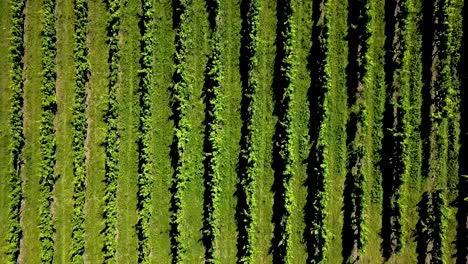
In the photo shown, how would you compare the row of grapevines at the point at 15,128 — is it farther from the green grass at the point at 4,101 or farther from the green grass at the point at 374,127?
the green grass at the point at 374,127

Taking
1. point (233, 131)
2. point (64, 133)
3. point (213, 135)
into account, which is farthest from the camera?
point (64, 133)

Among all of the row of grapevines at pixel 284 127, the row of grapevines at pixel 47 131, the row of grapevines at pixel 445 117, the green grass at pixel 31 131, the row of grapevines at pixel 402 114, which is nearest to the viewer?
the row of grapevines at pixel 445 117

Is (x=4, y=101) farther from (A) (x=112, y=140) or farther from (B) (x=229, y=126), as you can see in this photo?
(B) (x=229, y=126)

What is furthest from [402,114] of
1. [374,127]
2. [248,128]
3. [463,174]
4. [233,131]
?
[233,131]

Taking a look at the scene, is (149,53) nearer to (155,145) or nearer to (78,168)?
(155,145)

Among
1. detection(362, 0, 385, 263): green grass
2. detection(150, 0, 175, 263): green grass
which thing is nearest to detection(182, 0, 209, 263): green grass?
detection(150, 0, 175, 263): green grass

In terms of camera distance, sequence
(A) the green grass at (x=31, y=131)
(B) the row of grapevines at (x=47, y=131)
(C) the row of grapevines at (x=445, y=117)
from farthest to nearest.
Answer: (A) the green grass at (x=31, y=131)
(B) the row of grapevines at (x=47, y=131)
(C) the row of grapevines at (x=445, y=117)

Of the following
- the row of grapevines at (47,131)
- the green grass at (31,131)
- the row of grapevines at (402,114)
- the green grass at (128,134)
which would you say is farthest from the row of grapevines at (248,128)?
the green grass at (31,131)
